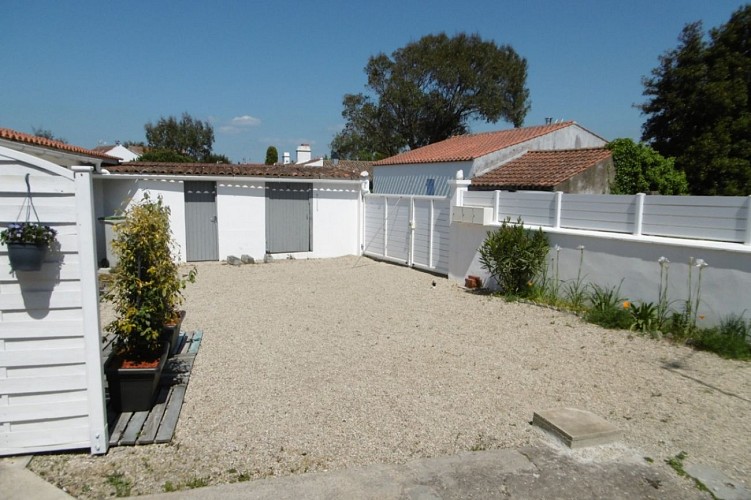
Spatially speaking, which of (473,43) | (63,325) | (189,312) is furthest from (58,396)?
(473,43)

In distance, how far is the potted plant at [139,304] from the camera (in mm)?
4410

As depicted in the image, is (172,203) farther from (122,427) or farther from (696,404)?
(696,404)

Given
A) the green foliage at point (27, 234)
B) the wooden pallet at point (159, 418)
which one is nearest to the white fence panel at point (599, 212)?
the wooden pallet at point (159, 418)

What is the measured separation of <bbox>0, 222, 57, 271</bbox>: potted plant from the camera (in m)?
3.33

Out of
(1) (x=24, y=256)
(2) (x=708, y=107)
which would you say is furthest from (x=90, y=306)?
(2) (x=708, y=107)

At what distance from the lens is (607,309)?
25.9 ft

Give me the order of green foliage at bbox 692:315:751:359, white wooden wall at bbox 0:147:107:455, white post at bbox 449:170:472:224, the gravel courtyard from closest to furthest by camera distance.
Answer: white wooden wall at bbox 0:147:107:455
the gravel courtyard
green foliage at bbox 692:315:751:359
white post at bbox 449:170:472:224

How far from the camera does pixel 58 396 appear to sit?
3.72 meters

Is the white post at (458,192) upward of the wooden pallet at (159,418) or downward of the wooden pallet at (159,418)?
upward

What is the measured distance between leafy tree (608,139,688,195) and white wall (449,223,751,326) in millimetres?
6909

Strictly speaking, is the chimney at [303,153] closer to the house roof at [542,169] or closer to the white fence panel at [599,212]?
the house roof at [542,169]

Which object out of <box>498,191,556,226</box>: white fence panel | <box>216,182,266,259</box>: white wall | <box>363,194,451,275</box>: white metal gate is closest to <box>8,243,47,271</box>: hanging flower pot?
<box>498,191,556,226</box>: white fence panel

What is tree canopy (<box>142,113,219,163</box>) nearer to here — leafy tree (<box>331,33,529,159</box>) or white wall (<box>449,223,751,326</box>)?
leafy tree (<box>331,33,529,159</box>)

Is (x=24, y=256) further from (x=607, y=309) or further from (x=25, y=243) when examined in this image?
(x=607, y=309)
